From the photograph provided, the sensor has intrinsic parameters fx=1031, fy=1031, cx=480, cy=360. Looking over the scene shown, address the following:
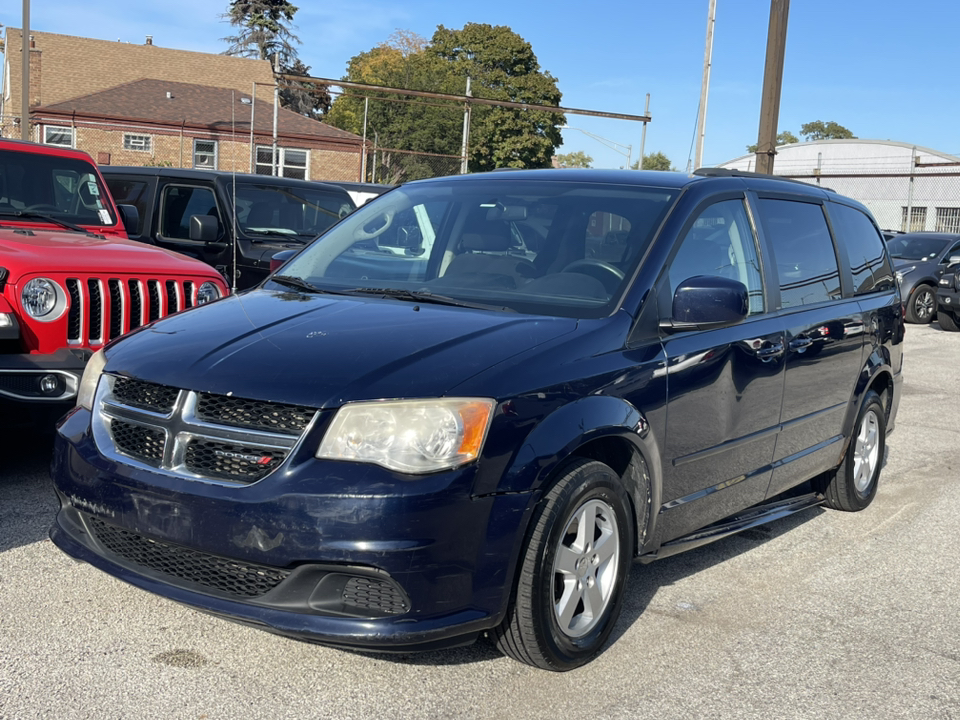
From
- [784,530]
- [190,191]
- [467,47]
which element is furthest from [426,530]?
[467,47]

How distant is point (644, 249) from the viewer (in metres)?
4.10

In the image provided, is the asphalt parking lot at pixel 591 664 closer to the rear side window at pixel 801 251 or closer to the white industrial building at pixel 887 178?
the rear side window at pixel 801 251

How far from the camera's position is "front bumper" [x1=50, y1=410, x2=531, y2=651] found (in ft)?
9.94

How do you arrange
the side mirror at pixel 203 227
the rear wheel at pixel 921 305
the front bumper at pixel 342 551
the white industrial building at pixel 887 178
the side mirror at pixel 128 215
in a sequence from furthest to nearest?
the white industrial building at pixel 887 178 < the rear wheel at pixel 921 305 < the side mirror at pixel 128 215 < the side mirror at pixel 203 227 < the front bumper at pixel 342 551

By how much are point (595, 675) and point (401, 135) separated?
56.6m

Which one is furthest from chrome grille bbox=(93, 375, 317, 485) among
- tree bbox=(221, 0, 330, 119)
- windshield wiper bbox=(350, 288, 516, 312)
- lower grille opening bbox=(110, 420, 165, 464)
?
tree bbox=(221, 0, 330, 119)

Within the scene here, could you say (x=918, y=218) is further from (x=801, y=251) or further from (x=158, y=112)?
(x=801, y=251)

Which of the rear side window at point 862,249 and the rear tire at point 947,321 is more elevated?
the rear side window at point 862,249

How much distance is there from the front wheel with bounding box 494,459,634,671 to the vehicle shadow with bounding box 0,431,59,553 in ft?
8.21

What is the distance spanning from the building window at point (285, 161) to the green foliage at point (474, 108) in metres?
11.5

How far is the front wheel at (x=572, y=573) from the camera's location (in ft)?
10.9

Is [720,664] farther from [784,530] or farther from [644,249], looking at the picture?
[784,530]

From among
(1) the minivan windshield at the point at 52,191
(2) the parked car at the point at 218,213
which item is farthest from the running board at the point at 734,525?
(2) the parked car at the point at 218,213

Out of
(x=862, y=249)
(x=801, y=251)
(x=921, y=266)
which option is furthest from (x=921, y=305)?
(x=801, y=251)
